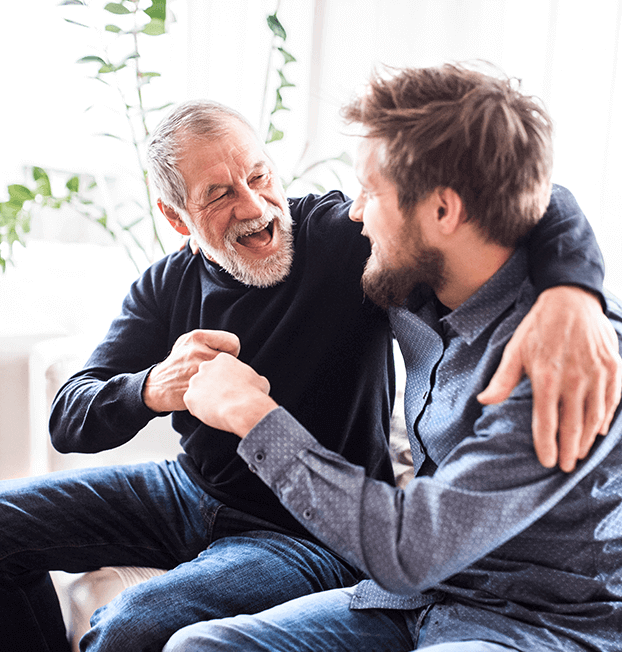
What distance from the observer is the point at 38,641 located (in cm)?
122

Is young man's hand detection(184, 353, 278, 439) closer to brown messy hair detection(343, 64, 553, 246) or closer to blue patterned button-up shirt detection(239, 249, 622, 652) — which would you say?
blue patterned button-up shirt detection(239, 249, 622, 652)

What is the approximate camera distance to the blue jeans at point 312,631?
2.92 ft

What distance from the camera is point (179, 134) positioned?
4.30 ft

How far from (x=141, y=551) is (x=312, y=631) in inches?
21.1

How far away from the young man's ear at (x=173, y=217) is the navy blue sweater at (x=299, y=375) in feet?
0.68

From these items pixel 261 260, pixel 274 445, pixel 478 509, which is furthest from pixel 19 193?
pixel 478 509

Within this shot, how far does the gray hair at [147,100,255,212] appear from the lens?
4.28 feet

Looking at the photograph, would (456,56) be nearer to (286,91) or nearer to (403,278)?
(286,91)

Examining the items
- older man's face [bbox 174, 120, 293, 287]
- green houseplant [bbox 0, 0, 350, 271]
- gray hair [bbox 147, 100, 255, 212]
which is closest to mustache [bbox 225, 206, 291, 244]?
older man's face [bbox 174, 120, 293, 287]

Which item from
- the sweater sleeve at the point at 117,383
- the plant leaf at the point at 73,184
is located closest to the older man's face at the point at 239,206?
the sweater sleeve at the point at 117,383

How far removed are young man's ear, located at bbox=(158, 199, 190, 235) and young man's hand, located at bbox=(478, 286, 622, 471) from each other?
933 millimetres

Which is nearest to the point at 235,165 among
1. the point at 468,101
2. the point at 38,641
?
the point at 468,101

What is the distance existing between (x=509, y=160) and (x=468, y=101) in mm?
106

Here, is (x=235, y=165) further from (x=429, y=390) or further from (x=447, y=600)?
(x=447, y=600)
